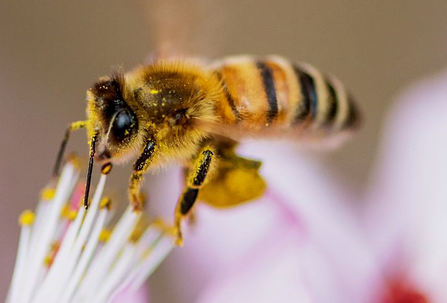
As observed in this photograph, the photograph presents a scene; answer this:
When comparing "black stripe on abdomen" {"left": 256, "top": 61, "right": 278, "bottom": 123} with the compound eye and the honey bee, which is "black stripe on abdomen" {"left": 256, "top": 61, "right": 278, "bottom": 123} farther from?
the compound eye

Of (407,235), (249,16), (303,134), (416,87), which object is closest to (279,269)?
(303,134)

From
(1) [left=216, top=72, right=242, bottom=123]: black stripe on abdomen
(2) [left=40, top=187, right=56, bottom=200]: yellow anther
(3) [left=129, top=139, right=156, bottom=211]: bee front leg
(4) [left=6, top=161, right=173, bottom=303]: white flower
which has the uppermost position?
(1) [left=216, top=72, right=242, bottom=123]: black stripe on abdomen

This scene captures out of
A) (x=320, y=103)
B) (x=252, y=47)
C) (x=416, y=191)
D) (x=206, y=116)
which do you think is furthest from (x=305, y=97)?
(x=252, y=47)

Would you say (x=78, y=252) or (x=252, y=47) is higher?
(x=252, y=47)

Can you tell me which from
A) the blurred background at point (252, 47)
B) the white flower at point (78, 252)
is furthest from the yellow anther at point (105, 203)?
the blurred background at point (252, 47)

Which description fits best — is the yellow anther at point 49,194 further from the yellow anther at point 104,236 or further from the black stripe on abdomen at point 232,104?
the black stripe on abdomen at point 232,104

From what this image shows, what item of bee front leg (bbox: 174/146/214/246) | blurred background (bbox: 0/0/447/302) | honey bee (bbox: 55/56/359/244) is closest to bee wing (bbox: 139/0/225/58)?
honey bee (bbox: 55/56/359/244)

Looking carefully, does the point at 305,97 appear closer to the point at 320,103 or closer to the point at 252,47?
the point at 320,103
